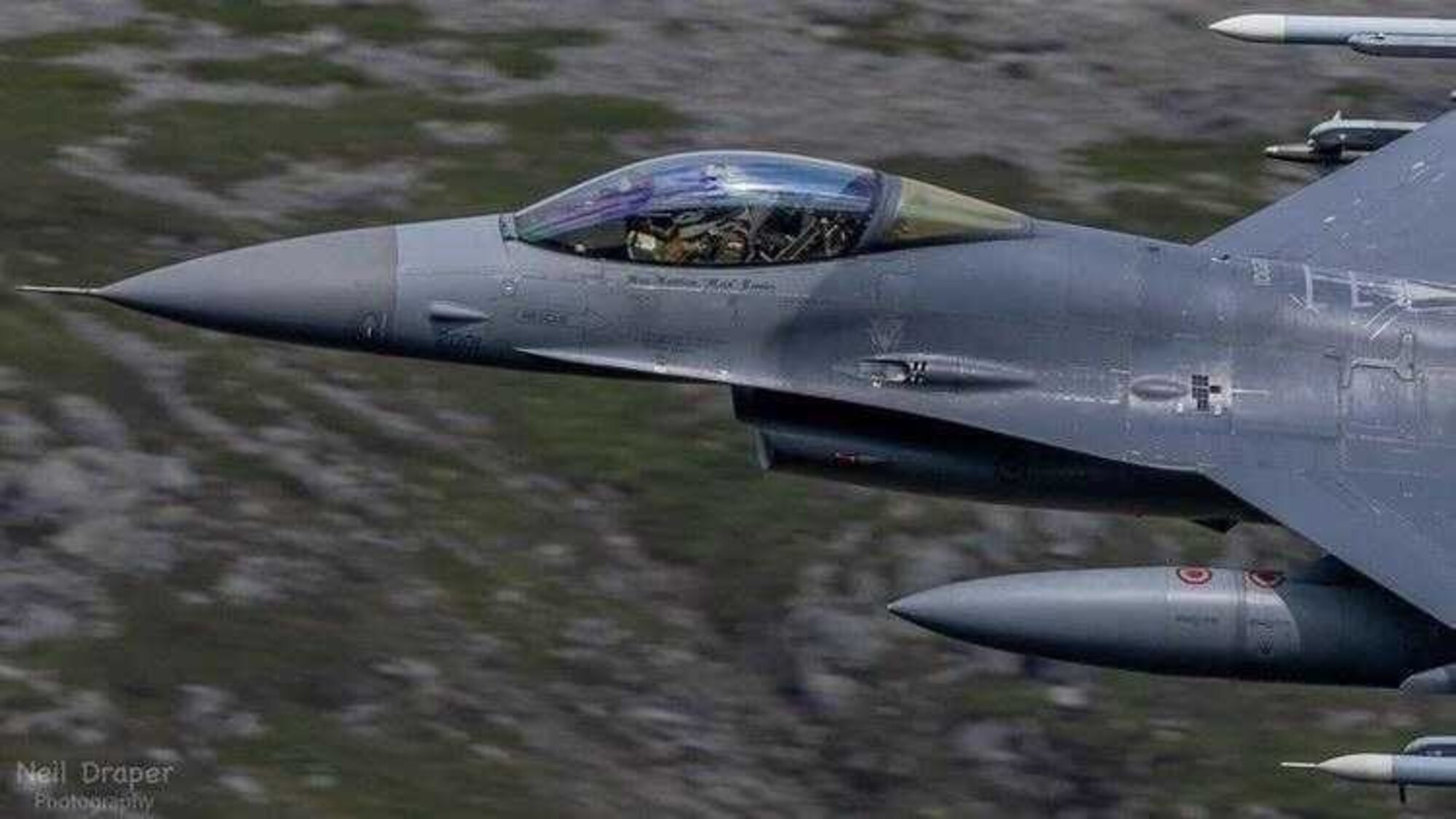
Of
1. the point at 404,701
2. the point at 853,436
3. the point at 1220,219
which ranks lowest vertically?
the point at 404,701

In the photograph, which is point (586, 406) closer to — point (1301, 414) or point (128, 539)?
point (128, 539)

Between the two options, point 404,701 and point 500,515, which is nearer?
point 404,701

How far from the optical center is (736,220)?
65.5 ft

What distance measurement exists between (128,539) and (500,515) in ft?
10.9

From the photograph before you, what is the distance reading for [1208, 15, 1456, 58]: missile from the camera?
24.0m

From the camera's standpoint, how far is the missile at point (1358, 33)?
945 inches

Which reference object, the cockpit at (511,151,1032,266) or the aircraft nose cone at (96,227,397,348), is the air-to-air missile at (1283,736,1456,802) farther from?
the aircraft nose cone at (96,227,397,348)

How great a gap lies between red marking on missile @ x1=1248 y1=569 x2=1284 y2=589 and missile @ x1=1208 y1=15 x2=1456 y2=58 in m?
5.31

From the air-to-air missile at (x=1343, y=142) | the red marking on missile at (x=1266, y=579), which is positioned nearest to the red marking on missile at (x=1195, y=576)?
the red marking on missile at (x=1266, y=579)

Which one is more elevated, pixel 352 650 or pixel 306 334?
pixel 306 334

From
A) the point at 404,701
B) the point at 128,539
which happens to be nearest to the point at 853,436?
the point at 404,701

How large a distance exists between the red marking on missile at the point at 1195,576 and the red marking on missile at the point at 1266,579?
0.28 meters

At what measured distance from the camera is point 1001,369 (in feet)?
65.4

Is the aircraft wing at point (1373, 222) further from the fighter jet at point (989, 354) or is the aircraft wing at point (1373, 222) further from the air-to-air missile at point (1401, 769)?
the air-to-air missile at point (1401, 769)
